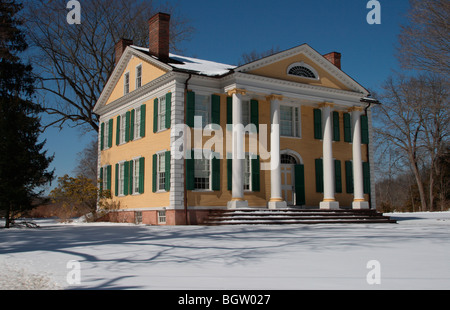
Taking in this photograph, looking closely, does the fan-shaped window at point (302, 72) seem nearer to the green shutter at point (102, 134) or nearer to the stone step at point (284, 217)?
the stone step at point (284, 217)

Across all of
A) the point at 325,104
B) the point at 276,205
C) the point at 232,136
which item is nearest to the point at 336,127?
the point at 325,104

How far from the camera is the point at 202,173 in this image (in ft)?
69.1

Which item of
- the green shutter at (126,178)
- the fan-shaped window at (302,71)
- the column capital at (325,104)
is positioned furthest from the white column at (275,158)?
the green shutter at (126,178)

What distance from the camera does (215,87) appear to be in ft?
71.6

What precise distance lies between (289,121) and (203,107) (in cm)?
502

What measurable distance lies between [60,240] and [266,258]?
680 centimetres

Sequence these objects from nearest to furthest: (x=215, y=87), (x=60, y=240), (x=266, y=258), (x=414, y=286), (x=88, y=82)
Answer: (x=414, y=286), (x=266, y=258), (x=60, y=240), (x=215, y=87), (x=88, y=82)

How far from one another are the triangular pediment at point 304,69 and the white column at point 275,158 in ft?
4.92

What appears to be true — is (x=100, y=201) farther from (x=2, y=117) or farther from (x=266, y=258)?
(x=266, y=258)

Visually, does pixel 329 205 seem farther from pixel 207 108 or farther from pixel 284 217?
Result: pixel 207 108

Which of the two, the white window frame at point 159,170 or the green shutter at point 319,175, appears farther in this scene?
the green shutter at point 319,175

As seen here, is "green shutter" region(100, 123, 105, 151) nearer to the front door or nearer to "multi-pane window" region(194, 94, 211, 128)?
"multi-pane window" region(194, 94, 211, 128)

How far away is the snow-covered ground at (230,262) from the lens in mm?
6715
